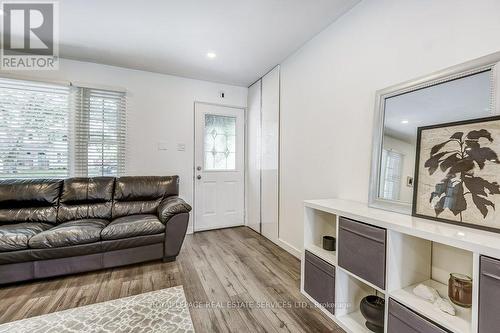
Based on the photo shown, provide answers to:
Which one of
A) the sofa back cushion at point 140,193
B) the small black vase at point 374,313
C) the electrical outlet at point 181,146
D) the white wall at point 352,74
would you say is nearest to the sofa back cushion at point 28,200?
the sofa back cushion at point 140,193

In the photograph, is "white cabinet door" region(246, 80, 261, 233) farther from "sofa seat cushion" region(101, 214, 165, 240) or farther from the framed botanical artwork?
the framed botanical artwork

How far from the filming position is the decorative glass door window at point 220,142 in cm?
382

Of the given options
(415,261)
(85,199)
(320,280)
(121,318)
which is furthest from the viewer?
(85,199)

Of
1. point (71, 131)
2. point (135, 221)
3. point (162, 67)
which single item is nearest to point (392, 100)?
point (135, 221)

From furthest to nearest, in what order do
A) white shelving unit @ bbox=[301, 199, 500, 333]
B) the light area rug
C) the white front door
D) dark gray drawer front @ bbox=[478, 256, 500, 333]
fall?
the white front door
the light area rug
white shelving unit @ bbox=[301, 199, 500, 333]
dark gray drawer front @ bbox=[478, 256, 500, 333]

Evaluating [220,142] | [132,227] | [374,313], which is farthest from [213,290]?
[220,142]

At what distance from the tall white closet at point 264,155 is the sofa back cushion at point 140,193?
1335 mm

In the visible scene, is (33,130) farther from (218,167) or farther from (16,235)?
(218,167)

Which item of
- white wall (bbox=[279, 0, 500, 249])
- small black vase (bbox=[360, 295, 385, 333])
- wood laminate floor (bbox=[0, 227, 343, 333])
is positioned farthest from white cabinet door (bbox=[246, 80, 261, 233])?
small black vase (bbox=[360, 295, 385, 333])

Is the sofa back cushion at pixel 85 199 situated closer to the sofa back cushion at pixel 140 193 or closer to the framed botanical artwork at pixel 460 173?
the sofa back cushion at pixel 140 193

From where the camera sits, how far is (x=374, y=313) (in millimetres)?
1416

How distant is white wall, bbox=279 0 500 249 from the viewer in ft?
4.33

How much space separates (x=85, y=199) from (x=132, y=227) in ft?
2.86

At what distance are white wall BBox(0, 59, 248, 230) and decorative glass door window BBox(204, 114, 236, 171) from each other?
0.28 metres
